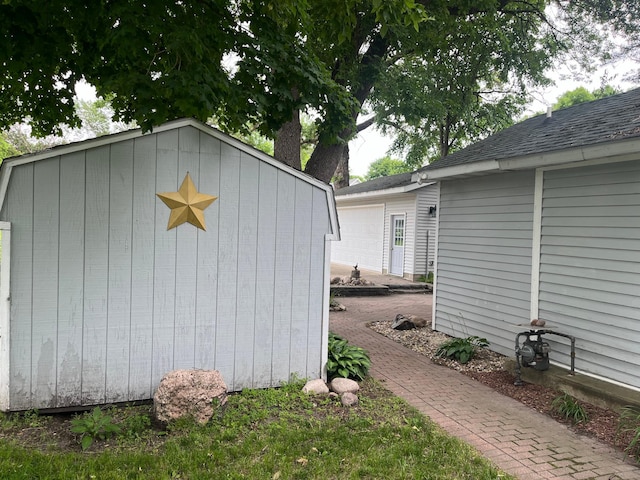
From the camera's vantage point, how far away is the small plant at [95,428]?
3.57 m

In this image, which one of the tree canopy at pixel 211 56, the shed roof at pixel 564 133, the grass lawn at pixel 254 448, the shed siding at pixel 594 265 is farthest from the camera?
the shed roof at pixel 564 133

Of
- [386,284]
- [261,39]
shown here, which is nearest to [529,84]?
[386,284]

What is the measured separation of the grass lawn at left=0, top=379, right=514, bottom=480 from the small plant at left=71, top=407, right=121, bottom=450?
0.06 metres

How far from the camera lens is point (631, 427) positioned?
4012 mm

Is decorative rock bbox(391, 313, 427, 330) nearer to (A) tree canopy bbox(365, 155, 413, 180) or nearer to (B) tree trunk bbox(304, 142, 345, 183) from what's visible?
(B) tree trunk bbox(304, 142, 345, 183)

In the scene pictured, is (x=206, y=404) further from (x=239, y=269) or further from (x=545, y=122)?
(x=545, y=122)

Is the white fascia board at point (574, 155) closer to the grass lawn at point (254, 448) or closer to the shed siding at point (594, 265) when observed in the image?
the shed siding at point (594, 265)

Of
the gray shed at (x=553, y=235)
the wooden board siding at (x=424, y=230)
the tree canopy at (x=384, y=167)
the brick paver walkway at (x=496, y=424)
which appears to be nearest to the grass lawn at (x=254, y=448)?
the brick paver walkway at (x=496, y=424)

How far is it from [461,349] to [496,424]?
2180 millimetres

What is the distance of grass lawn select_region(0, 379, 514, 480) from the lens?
3160mm

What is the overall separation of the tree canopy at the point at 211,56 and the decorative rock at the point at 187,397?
7.46 ft

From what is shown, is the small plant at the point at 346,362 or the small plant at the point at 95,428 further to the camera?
the small plant at the point at 346,362

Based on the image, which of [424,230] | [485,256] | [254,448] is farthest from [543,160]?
[424,230]

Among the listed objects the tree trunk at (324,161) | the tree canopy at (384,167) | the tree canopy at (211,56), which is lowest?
the tree trunk at (324,161)
